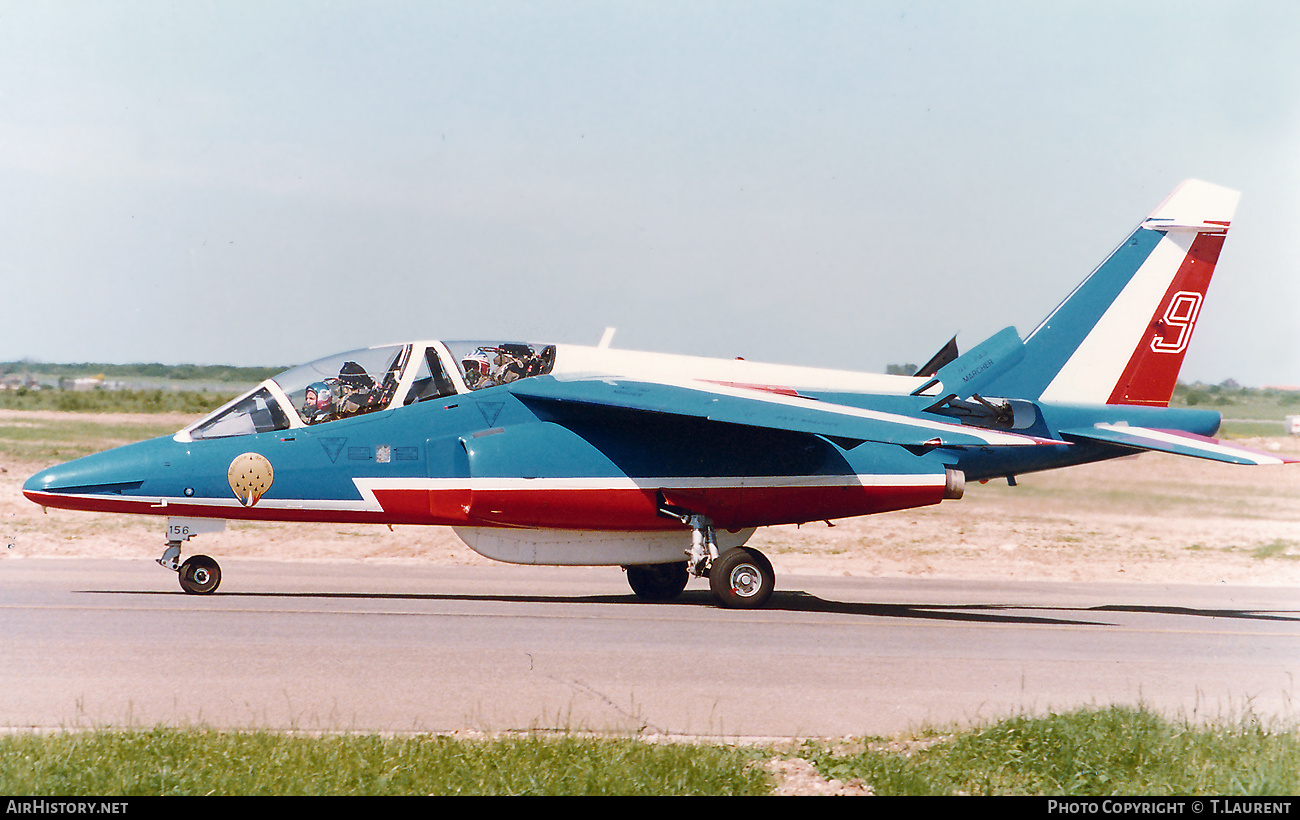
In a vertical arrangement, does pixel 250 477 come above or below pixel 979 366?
below

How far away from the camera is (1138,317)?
1579cm

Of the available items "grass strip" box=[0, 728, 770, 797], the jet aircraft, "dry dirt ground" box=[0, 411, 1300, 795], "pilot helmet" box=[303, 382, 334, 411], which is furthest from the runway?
"dry dirt ground" box=[0, 411, 1300, 795]

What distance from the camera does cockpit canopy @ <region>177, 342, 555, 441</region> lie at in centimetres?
1280

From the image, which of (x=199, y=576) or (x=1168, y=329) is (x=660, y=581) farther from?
(x=1168, y=329)

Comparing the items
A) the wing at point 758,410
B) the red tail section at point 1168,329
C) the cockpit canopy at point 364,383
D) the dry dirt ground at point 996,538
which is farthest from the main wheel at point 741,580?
the dry dirt ground at point 996,538

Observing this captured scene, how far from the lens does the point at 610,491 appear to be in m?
13.3

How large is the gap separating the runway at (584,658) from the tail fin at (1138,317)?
3.03 metres

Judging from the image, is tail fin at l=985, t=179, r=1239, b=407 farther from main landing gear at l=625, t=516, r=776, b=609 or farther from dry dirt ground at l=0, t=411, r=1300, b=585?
dry dirt ground at l=0, t=411, r=1300, b=585

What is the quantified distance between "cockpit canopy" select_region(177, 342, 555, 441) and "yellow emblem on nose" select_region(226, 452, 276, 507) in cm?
36

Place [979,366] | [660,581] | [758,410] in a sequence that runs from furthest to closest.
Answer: [979,366] < [660,581] < [758,410]

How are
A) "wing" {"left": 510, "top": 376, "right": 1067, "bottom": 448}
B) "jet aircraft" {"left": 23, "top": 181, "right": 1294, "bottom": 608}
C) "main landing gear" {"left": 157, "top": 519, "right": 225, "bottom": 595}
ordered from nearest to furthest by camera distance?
"wing" {"left": 510, "top": 376, "right": 1067, "bottom": 448}, "jet aircraft" {"left": 23, "top": 181, "right": 1294, "bottom": 608}, "main landing gear" {"left": 157, "top": 519, "right": 225, "bottom": 595}

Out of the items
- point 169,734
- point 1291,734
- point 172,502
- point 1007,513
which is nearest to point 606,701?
point 169,734

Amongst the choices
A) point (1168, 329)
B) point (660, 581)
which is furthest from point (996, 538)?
point (660, 581)

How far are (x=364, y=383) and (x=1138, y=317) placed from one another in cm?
1044
